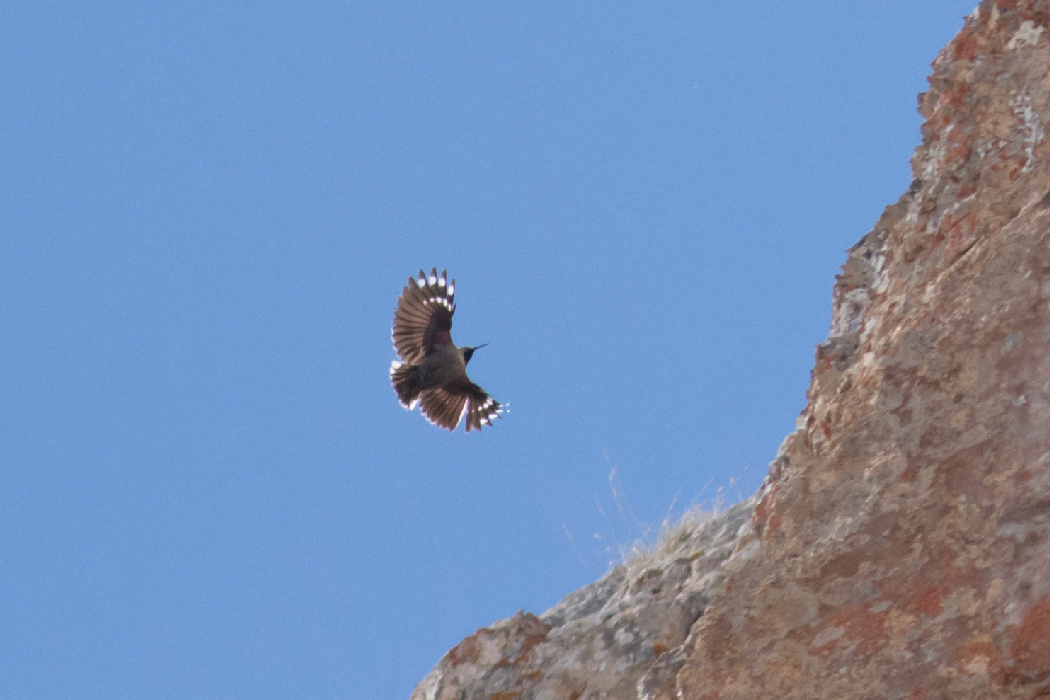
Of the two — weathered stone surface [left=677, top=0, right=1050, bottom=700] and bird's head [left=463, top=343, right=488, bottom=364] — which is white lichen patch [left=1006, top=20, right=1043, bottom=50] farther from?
bird's head [left=463, top=343, right=488, bottom=364]

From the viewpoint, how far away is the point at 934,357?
3.89 meters

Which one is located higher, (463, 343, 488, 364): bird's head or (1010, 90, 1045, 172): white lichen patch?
(463, 343, 488, 364): bird's head

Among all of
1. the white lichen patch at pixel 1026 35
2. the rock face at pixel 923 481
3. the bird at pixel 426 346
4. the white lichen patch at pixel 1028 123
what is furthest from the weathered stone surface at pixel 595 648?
the bird at pixel 426 346

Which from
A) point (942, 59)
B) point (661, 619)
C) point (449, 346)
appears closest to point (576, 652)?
point (661, 619)

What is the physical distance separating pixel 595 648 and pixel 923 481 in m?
1.42

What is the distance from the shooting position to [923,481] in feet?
12.5

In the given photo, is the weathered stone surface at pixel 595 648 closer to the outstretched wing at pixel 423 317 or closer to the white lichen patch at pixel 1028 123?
the white lichen patch at pixel 1028 123

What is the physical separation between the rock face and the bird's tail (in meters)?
5.86

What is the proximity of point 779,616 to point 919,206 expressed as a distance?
5.15 ft

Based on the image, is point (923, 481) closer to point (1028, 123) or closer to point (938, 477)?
point (938, 477)

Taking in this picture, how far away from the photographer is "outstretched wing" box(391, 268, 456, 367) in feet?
33.2

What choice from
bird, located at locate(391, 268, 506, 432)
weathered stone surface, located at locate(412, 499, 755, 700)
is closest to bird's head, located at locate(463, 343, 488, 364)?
bird, located at locate(391, 268, 506, 432)

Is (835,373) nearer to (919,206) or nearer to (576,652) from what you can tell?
(919,206)

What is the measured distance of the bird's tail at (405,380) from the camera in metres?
10.3
